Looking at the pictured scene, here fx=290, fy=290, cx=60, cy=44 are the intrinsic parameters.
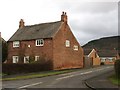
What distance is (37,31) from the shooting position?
55.7 m

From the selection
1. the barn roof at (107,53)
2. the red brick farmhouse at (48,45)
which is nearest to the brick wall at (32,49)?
the red brick farmhouse at (48,45)

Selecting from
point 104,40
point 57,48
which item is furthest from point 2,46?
point 104,40

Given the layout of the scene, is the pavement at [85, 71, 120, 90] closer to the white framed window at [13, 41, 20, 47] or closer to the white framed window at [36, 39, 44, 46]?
the white framed window at [36, 39, 44, 46]

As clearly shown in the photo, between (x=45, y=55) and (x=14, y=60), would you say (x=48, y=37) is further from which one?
(x=14, y=60)

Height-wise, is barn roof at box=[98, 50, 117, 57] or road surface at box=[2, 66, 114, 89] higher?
barn roof at box=[98, 50, 117, 57]

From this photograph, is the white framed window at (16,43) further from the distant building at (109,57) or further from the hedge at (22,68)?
the distant building at (109,57)

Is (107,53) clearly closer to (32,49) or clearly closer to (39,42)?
(32,49)

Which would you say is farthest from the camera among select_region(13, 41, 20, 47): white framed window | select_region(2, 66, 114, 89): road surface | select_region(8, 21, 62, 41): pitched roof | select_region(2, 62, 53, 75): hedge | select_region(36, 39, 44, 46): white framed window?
select_region(13, 41, 20, 47): white framed window

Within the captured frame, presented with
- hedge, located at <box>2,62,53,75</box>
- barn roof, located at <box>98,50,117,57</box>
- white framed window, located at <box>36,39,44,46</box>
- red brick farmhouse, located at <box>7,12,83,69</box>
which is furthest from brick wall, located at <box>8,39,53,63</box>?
barn roof, located at <box>98,50,117,57</box>

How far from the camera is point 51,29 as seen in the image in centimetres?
5328

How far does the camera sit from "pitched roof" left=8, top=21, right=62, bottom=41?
52.4 meters

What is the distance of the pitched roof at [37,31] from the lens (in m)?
52.4

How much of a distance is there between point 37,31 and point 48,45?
20.3ft

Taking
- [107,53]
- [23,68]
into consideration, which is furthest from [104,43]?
[23,68]
